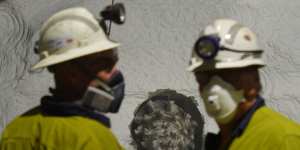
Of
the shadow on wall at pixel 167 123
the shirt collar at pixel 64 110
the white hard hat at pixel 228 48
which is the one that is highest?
the white hard hat at pixel 228 48

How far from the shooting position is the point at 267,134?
11.3ft

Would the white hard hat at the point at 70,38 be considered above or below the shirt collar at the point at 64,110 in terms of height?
above

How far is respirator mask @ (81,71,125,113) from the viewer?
3562mm

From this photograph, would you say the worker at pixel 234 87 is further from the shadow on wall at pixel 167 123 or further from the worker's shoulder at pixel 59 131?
the shadow on wall at pixel 167 123

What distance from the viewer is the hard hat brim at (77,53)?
355 centimetres

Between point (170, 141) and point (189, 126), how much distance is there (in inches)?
7.5

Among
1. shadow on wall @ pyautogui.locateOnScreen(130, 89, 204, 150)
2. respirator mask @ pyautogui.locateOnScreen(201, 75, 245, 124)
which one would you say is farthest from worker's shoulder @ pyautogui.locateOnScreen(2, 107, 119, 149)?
shadow on wall @ pyautogui.locateOnScreen(130, 89, 204, 150)

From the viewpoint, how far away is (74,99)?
11.6 ft

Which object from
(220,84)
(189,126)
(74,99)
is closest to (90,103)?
(74,99)

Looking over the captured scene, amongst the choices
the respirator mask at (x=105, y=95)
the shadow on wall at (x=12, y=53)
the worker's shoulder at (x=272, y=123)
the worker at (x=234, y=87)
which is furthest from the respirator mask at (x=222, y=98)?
the shadow on wall at (x=12, y=53)

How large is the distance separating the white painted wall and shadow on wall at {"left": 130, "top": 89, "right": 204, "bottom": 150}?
0.06m

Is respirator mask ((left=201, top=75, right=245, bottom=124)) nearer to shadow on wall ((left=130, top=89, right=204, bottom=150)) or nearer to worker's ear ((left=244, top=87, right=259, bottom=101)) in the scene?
worker's ear ((left=244, top=87, right=259, bottom=101))

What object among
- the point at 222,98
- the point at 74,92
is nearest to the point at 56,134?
the point at 74,92

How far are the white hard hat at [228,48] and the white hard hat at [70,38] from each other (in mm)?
435
